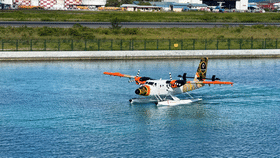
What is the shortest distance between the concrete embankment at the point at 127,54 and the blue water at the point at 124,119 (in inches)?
772

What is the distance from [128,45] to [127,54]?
13.2 m

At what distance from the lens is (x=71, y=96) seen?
59.9 m

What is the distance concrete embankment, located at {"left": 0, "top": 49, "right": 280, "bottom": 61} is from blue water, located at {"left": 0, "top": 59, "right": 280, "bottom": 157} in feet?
64.4

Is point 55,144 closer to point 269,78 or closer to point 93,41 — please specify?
point 269,78

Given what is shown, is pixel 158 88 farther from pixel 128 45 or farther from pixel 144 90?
pixel 128 45

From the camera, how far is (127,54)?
330 feet

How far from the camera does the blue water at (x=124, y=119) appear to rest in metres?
37.8

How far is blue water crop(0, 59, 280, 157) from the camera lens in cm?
3784

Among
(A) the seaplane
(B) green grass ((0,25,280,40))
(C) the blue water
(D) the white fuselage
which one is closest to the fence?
(B) green grass ((0,25,280,40))

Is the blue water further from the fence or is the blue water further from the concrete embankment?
the fence

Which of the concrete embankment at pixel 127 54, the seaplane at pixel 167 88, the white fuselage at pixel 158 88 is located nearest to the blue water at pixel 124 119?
the seaplane at pixel 167 88

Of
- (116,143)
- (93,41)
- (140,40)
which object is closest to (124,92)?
(116,143)

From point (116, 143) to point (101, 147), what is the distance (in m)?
1.79

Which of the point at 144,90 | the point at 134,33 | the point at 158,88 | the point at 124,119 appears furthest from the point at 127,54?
the point at 124,119
